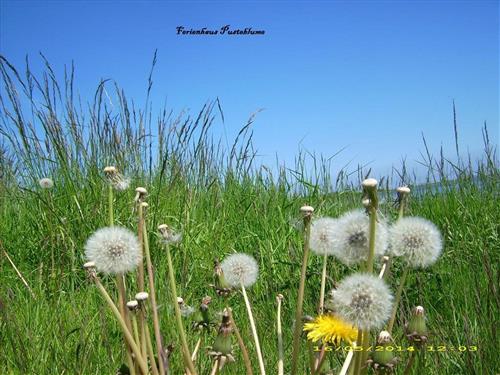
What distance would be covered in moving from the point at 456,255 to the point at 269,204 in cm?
141

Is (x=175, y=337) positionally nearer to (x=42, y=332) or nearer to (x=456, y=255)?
(x=42, y=332)

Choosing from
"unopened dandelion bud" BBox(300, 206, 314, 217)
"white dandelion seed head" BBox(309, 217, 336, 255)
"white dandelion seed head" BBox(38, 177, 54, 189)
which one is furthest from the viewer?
"white dandelion seed head" BBox(38, 177, 54, 189)

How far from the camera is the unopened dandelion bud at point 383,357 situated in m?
0.95

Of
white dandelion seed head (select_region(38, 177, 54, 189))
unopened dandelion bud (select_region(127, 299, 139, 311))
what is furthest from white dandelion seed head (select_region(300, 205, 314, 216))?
white dandelion seed head (select_region(38, 177, 54, 189))

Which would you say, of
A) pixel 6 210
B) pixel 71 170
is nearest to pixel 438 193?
pixel 71 170

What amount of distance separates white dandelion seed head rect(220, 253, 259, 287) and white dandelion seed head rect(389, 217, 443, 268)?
415 mm

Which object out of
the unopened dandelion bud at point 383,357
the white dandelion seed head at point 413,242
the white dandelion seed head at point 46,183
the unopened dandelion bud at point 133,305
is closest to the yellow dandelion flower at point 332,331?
the unopened dandelion bud at point 383,357

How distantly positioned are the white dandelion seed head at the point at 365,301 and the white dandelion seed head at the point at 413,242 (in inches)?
5.6

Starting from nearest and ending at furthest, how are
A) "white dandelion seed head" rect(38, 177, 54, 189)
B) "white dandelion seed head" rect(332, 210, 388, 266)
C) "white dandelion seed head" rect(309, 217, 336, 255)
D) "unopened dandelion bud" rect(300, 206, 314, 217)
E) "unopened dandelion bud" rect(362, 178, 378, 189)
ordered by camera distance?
"unopened dandelion bud" rect(362, 178, 378, 189), "white dandelion seed head" rect(332, 210, 388, 266), "unopened dandelion bud" rect(300, 206, 314, 217), "white dandelion seed head" rect(309, 217, 336, 255), "white dandelion seed head" rect(38, 177, 54, 189)

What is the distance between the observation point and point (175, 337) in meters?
1.75

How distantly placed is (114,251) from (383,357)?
58 centimetres

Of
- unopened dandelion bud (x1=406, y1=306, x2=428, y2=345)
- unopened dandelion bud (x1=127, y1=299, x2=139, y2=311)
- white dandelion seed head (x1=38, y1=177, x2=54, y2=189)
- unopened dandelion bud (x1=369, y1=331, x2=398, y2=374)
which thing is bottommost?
unopened dandelion bud (x1=369, y1=331, x2=398, y2=374)

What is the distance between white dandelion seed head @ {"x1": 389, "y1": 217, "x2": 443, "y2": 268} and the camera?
993 mm

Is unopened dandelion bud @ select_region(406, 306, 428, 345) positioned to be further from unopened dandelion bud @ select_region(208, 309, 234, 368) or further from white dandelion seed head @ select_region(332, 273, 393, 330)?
unopened dandelion bud @ select_region(208, 309, 234, 368)
